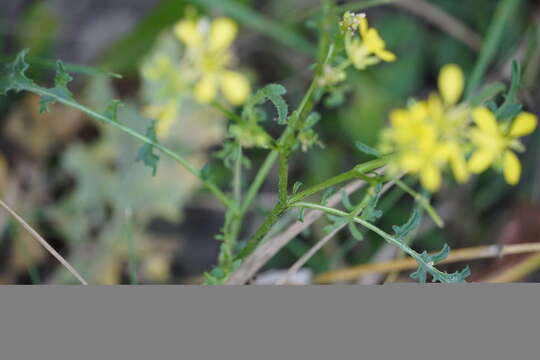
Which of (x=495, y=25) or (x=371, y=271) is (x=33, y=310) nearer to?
(x=371, y=271)

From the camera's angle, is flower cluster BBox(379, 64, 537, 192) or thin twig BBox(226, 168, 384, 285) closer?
flower cluster BBox(379, 64, 537, 192)

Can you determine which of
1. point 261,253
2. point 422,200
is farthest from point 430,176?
point 261,253

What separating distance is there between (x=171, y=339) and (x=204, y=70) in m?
0.57

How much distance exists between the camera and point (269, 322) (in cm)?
140

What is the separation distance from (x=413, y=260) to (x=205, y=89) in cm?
115

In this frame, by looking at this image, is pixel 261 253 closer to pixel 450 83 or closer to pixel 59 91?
pixel 59 91

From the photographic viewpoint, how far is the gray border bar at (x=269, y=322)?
138 cm

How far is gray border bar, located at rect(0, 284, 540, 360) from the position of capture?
1377 millimetres

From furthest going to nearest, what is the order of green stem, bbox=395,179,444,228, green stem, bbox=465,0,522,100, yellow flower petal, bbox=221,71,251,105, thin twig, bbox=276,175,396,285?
green stem, bbox=465,0,522,100, thin twig, bbox=276,175,396,285, green stem, bbox=395,179,444,228, yellow flower petal, bbox=221,71,251,105

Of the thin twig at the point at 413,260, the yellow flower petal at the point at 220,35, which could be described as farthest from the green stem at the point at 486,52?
the yellow flower petal at the point at 220,35

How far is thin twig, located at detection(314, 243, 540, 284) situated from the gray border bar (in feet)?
1.34

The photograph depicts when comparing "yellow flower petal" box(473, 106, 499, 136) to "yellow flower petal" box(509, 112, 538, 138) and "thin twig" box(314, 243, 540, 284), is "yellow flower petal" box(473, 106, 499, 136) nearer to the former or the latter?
"yellow flower petal" box(509, 112, 538, 138)

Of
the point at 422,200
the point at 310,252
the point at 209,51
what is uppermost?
the point at 209,51

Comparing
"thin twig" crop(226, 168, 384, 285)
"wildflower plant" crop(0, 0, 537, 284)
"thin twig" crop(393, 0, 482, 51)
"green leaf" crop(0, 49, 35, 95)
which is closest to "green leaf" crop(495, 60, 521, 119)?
"wildflower plant" crop(0, 0, 537, 284)
